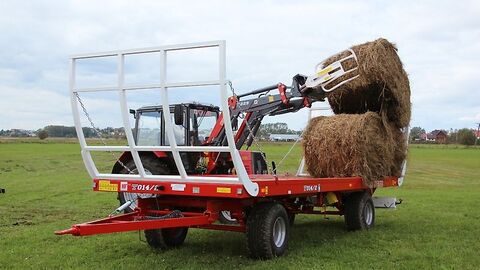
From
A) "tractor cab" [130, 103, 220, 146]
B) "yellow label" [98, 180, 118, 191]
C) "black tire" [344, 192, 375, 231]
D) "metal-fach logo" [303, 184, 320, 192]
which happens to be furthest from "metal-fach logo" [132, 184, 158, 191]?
"black tire" [344, 192, 375, 231]

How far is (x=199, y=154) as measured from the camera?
31.4 feet

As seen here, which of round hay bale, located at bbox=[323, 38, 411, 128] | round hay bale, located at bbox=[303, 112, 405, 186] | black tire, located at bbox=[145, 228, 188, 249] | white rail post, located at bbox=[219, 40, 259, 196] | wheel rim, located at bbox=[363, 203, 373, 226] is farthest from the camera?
wheel rim, located at bbox=[363, 203, 373, 226]

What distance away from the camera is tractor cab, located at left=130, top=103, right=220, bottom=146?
9.68 meters

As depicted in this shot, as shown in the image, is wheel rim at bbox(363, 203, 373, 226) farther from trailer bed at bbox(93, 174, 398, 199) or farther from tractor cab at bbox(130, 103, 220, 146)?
tractor cab at bbox(130, 103, 220, 146)

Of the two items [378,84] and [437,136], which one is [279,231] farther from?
[437,136]

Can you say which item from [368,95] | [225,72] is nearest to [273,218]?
[225,72]

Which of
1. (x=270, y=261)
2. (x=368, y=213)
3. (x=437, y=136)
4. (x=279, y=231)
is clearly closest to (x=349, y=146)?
(x=368, y=213)

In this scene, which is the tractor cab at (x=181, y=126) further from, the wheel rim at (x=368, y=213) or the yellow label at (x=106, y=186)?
the wheel rim at (x=368, y=213)

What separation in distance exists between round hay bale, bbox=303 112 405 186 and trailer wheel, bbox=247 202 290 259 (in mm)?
2430

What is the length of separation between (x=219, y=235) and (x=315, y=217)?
3.29 meters

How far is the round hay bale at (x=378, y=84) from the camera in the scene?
9.60 metres

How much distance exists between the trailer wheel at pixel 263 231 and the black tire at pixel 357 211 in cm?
291

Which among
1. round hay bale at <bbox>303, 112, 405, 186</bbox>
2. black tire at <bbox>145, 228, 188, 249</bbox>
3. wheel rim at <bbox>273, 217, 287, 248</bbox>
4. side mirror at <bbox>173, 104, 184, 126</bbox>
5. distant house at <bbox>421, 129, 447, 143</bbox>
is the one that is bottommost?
black tire at <bbox>145, 228, 188, 249</bbox>

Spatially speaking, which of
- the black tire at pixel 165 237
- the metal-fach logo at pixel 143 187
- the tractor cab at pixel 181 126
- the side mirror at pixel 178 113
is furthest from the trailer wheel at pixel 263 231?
the tractor cab at pixel 181 126
